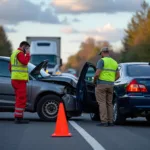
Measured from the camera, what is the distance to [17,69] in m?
14.7

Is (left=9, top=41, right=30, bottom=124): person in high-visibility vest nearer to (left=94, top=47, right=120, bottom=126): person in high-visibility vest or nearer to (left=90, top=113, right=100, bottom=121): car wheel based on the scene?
(left=94, top=47, right=120, bottom=126): person in high-visibility vest

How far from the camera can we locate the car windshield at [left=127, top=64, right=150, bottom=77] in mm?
14578

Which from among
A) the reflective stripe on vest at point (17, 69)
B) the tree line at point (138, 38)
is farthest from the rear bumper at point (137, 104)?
the tree line at point (138, 38)

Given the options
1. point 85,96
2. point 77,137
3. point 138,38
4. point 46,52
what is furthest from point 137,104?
point 138,38

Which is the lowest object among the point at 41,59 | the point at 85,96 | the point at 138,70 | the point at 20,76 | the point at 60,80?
the point at 85,96

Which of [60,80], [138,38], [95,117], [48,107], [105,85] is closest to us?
[105,85]

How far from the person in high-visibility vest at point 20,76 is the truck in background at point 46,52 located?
2903 cm

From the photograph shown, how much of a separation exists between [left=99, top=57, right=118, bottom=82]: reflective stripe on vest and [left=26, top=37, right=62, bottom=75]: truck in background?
29.4 m

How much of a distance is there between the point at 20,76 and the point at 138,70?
2.74 meters

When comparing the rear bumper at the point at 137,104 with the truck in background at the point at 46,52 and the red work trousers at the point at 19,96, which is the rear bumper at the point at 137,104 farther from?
the truck in background at the point at 46,52

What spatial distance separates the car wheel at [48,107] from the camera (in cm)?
1560

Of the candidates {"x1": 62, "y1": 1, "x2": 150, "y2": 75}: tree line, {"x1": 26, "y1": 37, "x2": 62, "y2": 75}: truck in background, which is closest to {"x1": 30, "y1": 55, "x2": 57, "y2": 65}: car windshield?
{"x1": 26, "y1": 37, "x2": 62, "y2": 75}: truck in background

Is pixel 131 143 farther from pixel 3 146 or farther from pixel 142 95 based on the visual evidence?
pixel 142 95

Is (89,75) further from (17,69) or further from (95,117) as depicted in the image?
(17,69)
